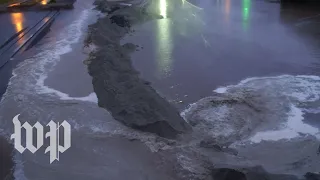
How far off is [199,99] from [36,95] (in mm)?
4007

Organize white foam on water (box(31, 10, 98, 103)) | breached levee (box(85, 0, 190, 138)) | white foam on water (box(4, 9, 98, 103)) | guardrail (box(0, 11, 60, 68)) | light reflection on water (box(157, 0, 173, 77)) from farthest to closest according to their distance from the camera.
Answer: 1. guardrail (box(0, 11, 60, 68))
2. light reflection on water (box(157, 0, 173, 77))
3. white foam on water (box(4, 9, 98, 103))
4. white foam on water (box(31, 10, 98, 103))
5. breached levee (box(85, 0, 190, 138))

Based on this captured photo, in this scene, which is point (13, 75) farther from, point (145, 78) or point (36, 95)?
point (145, 78)

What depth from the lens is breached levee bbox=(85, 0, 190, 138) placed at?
7348 mm

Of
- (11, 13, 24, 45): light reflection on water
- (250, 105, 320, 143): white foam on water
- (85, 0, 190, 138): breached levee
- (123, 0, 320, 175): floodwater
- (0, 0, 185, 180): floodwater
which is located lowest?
(250, 105, 320, 143): white foam on water

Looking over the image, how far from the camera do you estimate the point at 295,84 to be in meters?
9.51

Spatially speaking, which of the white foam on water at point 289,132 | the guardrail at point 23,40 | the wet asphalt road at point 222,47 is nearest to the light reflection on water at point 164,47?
the wet asphalt road at point 222,47

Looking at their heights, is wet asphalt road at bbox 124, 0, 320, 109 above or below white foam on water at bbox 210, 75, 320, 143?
above

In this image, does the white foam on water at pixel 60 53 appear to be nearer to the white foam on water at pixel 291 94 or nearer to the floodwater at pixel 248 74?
the floodwater at pixel 248 74

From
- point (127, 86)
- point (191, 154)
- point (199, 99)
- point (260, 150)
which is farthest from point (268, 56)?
point (191, 154)

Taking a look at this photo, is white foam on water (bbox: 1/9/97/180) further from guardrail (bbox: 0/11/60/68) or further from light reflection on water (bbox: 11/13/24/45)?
light reflection on water (bbox: 11/13/24/45)
